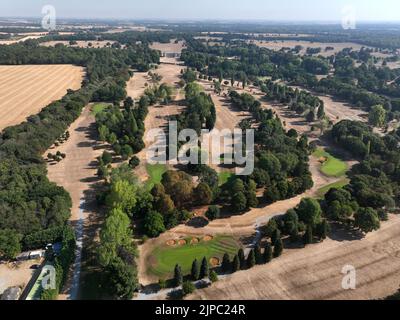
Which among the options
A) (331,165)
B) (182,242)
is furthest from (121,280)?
(331,165)

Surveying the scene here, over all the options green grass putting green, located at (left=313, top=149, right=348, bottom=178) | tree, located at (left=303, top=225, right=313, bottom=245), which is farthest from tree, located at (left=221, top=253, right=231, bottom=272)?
green grass putting green, located at (left=313, top=149, right=348, bottom=178)

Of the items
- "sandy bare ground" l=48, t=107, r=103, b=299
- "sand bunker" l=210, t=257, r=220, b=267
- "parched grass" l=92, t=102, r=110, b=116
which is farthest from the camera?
"parched grass" l=92, t=102, r=110, b=116

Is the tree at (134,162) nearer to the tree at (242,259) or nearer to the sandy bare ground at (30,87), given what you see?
the tree at (242,259)

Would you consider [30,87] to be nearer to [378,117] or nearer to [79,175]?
[79,175]

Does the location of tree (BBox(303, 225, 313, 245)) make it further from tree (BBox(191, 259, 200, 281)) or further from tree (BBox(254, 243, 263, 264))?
tree (BBox(191, 259, 200, 281))

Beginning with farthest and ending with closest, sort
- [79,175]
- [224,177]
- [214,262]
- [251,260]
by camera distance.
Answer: [224,177] < [79,175] < [214,262] < [251,260]

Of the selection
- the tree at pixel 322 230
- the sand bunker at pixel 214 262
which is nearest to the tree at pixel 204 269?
the sand bunker at pixel 214 262
